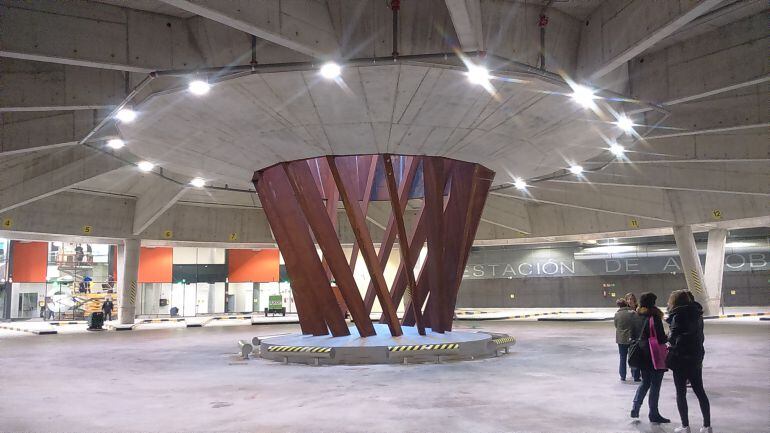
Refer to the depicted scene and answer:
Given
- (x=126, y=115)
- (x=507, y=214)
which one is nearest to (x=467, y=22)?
(x=126, y=115)

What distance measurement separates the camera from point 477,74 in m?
12.3

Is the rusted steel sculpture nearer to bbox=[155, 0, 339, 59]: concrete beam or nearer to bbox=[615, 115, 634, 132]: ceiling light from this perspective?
bbox=[615, 115, 634, 132]: ceiling light

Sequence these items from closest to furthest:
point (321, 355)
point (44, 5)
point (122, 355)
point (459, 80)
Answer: point (44, 5)
point (459, 80)
point (321, 355)
point (122, 355)

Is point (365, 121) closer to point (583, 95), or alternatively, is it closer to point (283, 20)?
point (283, 20)

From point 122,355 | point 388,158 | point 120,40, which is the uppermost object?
point 120,40

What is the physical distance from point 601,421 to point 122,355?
16.0 m

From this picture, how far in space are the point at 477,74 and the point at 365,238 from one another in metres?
7.13

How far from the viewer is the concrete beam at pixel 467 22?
31.7 feet

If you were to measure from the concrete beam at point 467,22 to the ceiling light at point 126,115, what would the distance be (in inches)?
326

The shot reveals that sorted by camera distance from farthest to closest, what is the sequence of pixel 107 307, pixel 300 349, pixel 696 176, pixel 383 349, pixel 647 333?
1. pixel 107 307
2. pixel 696 176
3. pixel 300 349
4. pixel 383 349
5. pixel 647 333

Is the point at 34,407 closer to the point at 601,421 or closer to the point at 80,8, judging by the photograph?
the point at 80,8

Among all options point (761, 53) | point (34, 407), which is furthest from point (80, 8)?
point (761, 53)

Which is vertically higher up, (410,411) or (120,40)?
(120,40)

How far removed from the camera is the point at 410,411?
966cm
